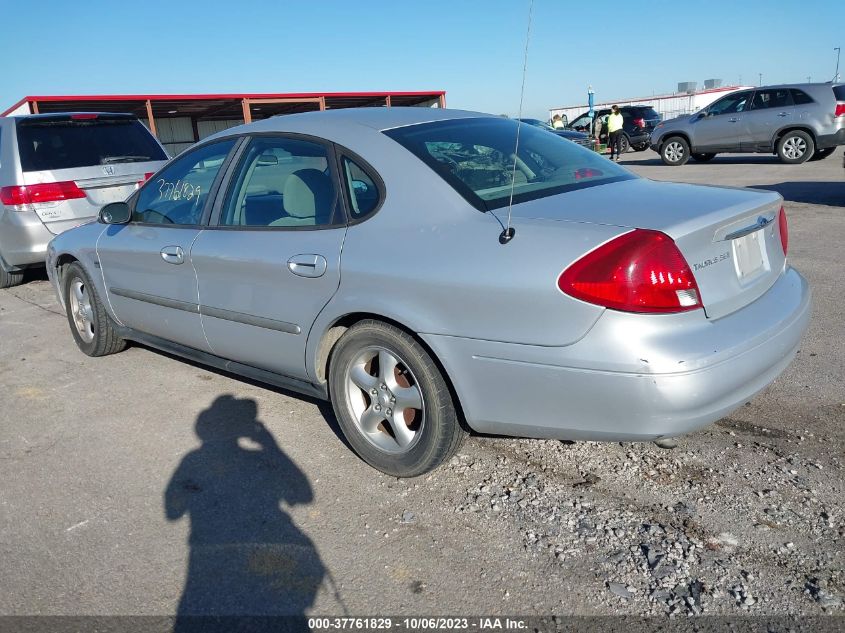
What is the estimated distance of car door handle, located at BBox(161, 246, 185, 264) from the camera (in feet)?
13.1

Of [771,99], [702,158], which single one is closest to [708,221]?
[771,99]

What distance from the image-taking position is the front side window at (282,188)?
134 inches

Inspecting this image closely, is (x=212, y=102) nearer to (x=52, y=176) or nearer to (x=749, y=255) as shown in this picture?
(x=52, y=176)

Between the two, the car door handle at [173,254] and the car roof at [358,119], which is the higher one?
the car roof at [358,119]

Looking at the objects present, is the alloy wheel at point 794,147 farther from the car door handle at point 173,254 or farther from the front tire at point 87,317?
the car door handle at point 173,254

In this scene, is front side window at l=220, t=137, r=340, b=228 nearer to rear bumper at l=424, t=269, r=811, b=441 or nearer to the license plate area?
rear bumper at l=424, t=269, r=811, b=441

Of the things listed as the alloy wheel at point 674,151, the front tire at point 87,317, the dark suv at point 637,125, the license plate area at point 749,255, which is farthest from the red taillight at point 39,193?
the dark suv at point 637,125

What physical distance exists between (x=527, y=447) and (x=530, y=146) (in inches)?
59.0

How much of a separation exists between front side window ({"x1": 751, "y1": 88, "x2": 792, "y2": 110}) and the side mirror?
50.4 ft

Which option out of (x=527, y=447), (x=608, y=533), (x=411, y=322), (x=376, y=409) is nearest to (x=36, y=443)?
(x=376, y=409)

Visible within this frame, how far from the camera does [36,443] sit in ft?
12.9

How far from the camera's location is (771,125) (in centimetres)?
1594

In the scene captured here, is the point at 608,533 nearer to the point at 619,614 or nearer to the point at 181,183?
the point at 619,614

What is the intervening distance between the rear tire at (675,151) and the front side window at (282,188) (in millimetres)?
16067
